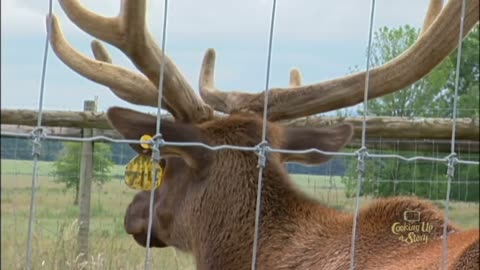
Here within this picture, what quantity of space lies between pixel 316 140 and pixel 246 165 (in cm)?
60

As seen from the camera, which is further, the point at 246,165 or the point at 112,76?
the point at 112,76

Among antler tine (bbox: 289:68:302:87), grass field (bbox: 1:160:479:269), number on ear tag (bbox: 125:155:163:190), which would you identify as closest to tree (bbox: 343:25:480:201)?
antler tine (bbox: 289:68:302:87)

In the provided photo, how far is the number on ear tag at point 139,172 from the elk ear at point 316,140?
589mm

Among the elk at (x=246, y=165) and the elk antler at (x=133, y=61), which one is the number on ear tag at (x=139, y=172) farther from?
the elk antler at (x=133, y=61)

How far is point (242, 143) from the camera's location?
362cm

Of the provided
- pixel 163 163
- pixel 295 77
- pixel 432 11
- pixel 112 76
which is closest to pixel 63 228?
pixel 163 163

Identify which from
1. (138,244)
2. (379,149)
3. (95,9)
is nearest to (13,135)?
(95,9)

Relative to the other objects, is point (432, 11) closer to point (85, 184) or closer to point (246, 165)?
point (246, 165)

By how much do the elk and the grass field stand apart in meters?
0.19

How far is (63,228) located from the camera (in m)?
4.28

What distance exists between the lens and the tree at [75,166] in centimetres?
432

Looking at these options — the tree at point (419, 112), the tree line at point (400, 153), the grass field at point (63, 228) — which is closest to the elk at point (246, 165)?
the grass field at point (63, 228)

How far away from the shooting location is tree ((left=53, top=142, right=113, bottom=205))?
432cm

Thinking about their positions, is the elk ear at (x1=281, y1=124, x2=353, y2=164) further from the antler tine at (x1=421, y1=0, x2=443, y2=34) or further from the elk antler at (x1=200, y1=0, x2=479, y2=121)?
the antler tine at (x1=421, y1=0, x2=443, y2=34)
